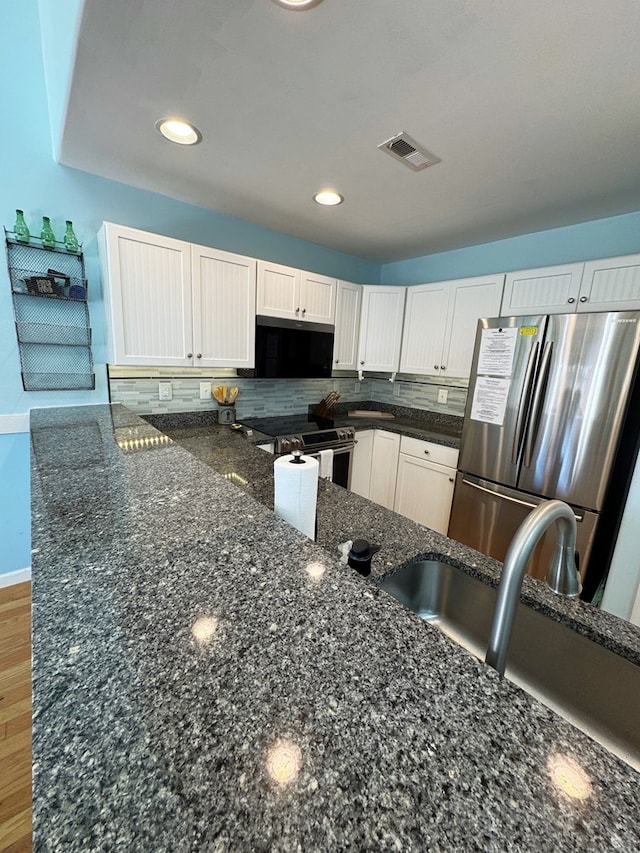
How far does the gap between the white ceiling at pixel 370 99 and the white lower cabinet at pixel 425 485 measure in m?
1.75

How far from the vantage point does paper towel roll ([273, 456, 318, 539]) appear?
843 millimetres

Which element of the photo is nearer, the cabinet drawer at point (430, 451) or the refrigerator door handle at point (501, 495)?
the refrigerator door handle at point (501, 495)

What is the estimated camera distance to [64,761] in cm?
33

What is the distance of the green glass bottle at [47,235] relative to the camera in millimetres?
1975

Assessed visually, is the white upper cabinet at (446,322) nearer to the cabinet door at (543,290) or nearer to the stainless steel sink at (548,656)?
the cabinet door at (543,290)

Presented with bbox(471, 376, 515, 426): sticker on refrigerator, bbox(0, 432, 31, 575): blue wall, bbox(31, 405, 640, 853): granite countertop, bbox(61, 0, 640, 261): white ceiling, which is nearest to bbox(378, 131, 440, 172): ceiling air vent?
bbox(61, 0, 640, 261): white ceiling

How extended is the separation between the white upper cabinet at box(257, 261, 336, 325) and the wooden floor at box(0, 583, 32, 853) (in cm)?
242

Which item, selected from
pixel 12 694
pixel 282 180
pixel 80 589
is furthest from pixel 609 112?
pixel 12 694

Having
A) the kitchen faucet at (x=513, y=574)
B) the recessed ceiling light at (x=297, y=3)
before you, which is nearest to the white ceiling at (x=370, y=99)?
the recessed ceiling light at (x=297, y=3)

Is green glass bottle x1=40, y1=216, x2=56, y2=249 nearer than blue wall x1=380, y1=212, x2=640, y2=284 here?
Yes

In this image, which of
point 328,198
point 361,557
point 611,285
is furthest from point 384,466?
point 361,557

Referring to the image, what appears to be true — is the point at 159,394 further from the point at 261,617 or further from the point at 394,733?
the point at 394,733

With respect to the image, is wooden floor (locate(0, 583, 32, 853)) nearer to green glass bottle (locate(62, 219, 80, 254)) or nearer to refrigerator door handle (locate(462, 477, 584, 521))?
green glass bottle (locate(62, 219, 80, 254))

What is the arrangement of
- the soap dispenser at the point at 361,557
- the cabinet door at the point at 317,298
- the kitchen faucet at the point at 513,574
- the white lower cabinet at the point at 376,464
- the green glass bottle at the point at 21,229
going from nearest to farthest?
the kitchen faucet at the point at 513,574 < the soap dispenser at the point at 361,557 < the green glass bottle at the point at 21,229 < the cabinet door at the point at 317,298 < the white lower cabinet at the point at 376,464
